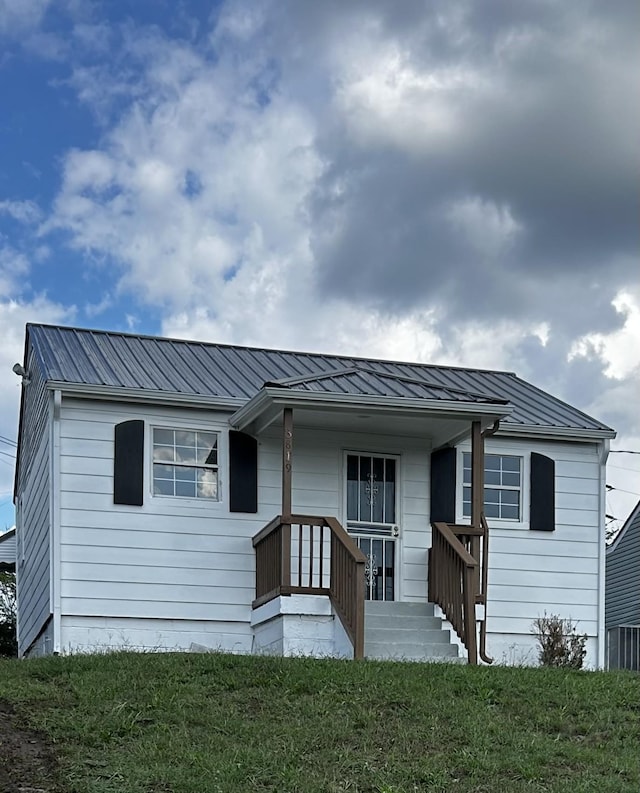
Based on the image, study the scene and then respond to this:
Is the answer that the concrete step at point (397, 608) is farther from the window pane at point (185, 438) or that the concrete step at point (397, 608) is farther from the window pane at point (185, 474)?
the window pane at point (185, 438)

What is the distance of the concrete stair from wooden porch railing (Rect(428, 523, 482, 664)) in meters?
0.20

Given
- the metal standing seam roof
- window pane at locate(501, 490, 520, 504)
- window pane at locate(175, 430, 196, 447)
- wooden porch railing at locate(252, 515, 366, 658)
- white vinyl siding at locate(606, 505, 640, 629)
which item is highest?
the metal standing seam roof

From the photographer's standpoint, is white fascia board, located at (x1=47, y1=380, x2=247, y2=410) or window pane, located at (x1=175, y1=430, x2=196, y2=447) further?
window pane, located at (x1=175, y1=430, x2=196, y2=447)

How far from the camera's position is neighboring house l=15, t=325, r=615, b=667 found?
13977 mm

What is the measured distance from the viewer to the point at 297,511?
596 inches

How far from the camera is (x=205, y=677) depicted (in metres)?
10.5

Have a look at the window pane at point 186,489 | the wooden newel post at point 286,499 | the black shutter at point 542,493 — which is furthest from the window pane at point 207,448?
the black shutter at point 542,493

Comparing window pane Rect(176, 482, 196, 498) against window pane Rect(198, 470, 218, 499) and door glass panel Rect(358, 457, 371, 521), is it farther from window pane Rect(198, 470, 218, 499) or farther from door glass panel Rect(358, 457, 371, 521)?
door glass panel Rect(358, 457, 371, 521)

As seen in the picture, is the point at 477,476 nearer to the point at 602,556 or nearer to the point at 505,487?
the point at 505,487

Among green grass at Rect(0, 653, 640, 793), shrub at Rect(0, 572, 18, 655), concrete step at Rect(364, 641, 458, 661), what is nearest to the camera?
green grass at Rect(0, 653, 640, 793)

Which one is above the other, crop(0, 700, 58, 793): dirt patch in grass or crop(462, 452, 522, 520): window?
crop(462, 452, 522, 520): window

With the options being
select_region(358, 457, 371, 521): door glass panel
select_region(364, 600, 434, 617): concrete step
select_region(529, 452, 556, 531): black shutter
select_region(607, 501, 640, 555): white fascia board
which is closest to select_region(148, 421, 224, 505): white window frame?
select_region(358, 457, 371, 521): door glass panel

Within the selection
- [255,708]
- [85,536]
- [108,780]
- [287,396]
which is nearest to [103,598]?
[85,536]

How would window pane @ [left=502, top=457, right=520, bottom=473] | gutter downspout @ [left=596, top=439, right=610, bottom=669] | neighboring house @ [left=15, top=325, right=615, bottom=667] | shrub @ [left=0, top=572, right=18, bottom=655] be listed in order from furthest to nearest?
shrub @ [left=0, top=572, right=18, bottom=655] → window pane @ [left=502, top=457, right=520, bottom=473] → gutter downspout @ [left=596, top=439, right=610, bottom=669] → neighboring house @ [left=15, top=325, right=615, bottom=667]
